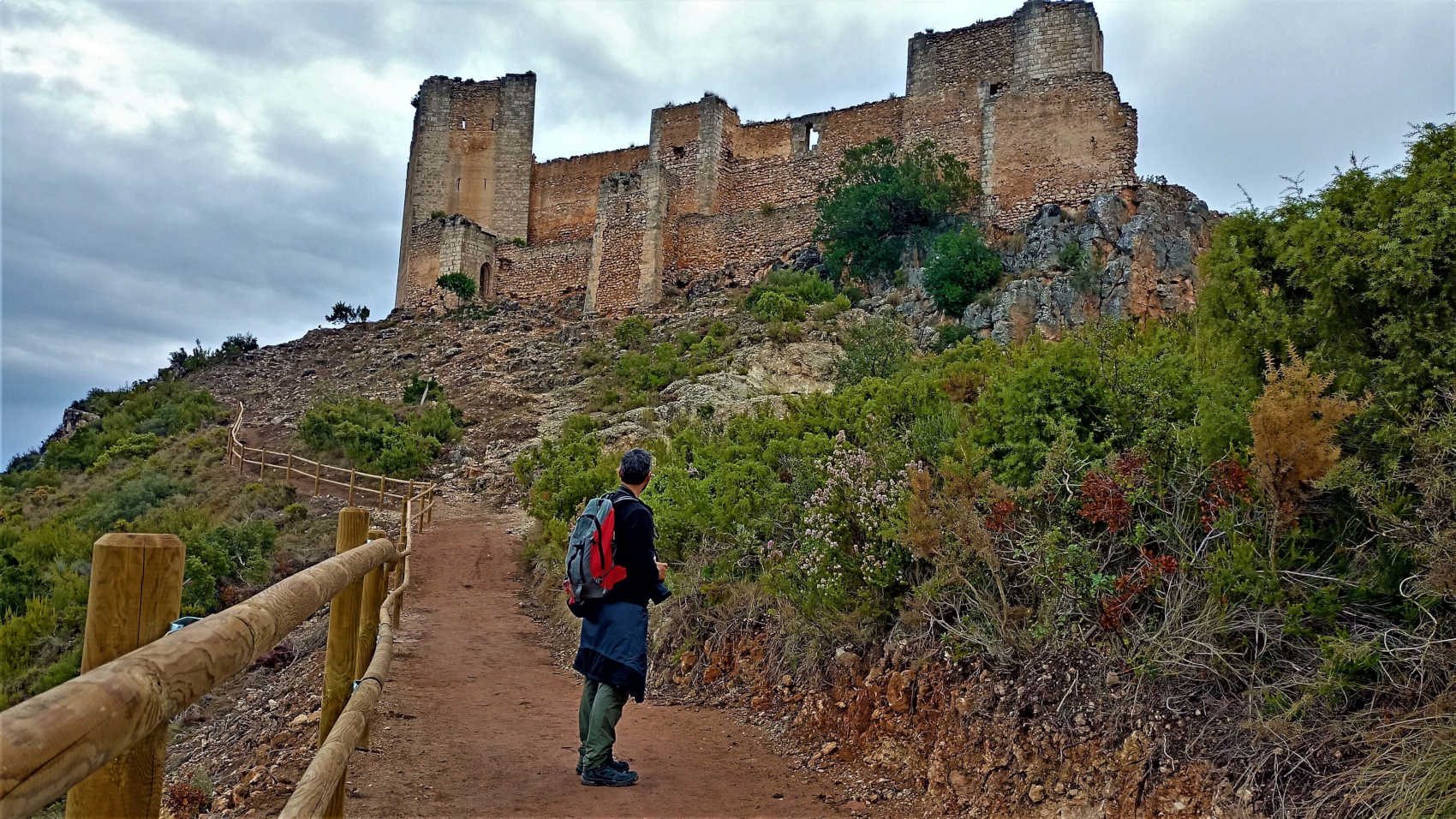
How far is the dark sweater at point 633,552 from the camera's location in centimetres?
513

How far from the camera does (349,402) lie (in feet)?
88.7

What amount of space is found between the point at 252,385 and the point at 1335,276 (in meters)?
32.9

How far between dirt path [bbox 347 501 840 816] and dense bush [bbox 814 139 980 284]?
18733mm

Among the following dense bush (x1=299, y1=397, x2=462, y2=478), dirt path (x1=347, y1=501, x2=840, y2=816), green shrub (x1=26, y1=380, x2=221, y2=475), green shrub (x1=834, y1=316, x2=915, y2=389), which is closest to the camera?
dirt path (x1=347, y1=501, x2=840, y2=816)

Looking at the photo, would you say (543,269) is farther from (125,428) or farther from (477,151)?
(125,428)

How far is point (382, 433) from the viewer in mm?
23812

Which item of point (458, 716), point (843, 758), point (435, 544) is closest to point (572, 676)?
point (458, 716)

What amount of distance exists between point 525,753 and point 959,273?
61.0ft

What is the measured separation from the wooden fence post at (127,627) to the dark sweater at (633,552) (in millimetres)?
3167

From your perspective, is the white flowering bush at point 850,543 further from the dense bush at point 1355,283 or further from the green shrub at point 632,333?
the green shrub at point 632,333

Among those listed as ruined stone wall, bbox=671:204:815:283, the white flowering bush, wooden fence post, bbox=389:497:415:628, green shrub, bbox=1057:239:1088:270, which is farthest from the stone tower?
the white flowering bush

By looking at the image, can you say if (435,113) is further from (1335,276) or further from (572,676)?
(1335,276)

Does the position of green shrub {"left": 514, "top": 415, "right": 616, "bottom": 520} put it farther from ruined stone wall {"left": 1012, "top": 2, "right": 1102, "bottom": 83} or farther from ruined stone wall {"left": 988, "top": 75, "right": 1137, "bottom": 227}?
ruined stone wall {"left": 1012, "top": 2, "right": 1102, "bottom": 83}

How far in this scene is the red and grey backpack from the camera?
505cm
